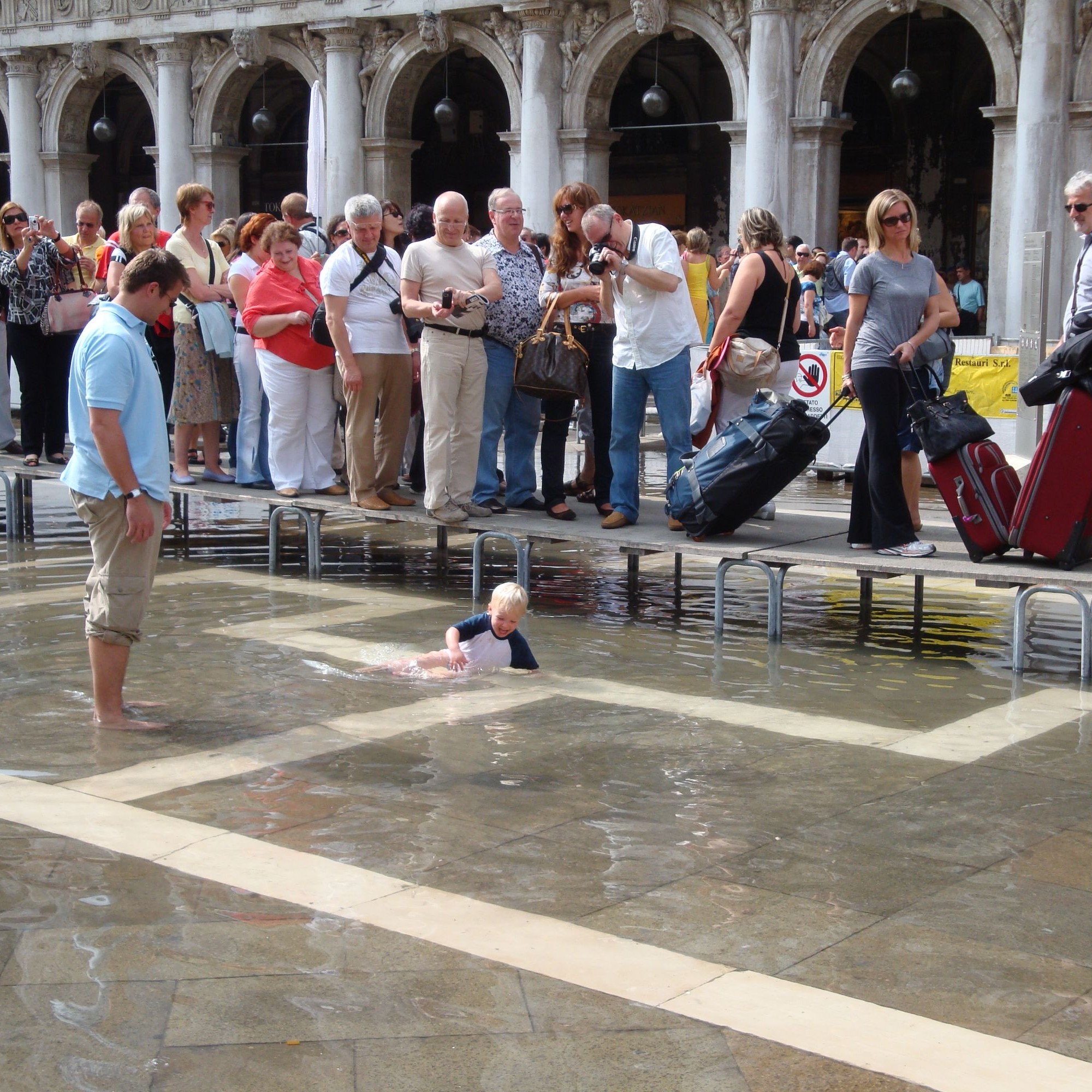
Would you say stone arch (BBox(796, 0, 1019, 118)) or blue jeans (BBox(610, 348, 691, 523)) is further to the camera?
stone arch (BBox(796, 0, 1019, 118))

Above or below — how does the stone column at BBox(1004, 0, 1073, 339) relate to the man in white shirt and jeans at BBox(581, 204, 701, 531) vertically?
above

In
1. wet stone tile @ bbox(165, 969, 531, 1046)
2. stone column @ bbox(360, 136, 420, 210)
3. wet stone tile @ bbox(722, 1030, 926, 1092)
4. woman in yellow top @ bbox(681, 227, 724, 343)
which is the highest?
stone column @ bbox(360, 136, 420, 210)

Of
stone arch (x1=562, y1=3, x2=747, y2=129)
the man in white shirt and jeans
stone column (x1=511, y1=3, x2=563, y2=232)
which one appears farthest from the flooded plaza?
stone column (x1=511, y1=3, x2=563, y2=232)

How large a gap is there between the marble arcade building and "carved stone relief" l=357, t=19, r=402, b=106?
0.04 m

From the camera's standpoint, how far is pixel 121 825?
5.18 m

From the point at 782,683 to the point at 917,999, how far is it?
3.35 m

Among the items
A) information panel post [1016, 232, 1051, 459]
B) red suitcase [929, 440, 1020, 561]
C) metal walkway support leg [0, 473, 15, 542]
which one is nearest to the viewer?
red suitcase [929, 440, 1020, 561]

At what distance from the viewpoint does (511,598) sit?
7.02m

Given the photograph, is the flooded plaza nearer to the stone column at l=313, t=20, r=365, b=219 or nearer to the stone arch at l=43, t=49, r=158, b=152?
the stone column at l=313, t=20, r=365, b=219

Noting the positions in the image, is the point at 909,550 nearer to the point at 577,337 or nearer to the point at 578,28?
the point at 577,337

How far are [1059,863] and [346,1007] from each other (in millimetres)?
2278

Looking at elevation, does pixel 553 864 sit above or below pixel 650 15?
below

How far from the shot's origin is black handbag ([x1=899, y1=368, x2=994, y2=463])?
25.2 feet

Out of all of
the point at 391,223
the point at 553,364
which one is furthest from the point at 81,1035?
the point at 391,223
